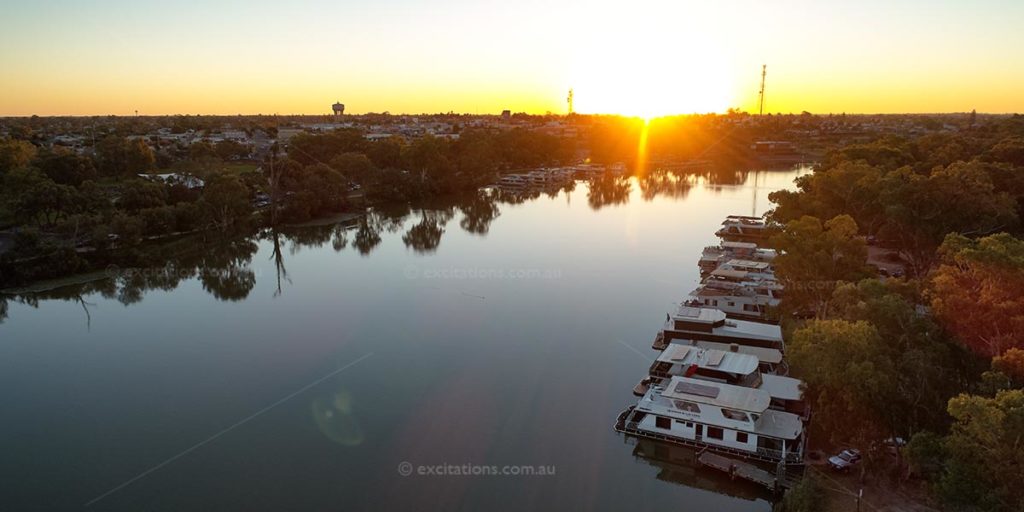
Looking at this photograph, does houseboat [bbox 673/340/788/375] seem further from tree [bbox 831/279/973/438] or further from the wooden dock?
the wooden dock

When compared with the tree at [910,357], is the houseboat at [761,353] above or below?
below

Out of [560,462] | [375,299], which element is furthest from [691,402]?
[375,299]

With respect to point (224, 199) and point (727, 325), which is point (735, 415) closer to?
point (727, 325)

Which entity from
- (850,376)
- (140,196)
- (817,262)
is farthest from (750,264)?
(140,196)

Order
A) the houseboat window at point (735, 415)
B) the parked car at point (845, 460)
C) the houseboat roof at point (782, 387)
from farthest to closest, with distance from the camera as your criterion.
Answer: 1. the houseboat roof at point (782, 387)
2. the houseboat window at point (735, 415)
3. the parked car at point (845, 460)

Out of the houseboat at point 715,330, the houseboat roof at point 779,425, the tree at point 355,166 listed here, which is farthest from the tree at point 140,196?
the houseboat roof at point 779,425

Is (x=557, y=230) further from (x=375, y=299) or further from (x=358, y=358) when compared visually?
(x=358, y=358)

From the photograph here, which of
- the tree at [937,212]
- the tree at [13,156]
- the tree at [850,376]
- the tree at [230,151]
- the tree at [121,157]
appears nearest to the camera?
the tree at [850,376]

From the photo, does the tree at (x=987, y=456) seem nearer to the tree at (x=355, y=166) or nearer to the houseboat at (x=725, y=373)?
the houseboat at (x=725, y=373)
